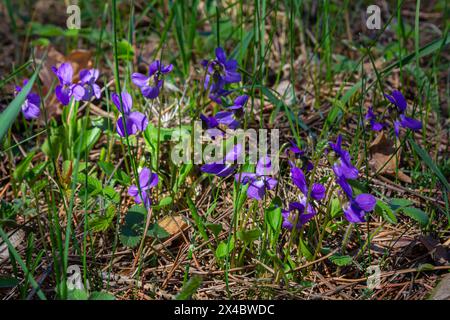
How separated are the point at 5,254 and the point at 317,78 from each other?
4.59ft

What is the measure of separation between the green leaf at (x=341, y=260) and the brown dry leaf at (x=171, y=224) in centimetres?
46

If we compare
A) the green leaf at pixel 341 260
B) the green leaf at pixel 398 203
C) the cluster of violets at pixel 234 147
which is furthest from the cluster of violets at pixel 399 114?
the green leaf at pixel 341 260

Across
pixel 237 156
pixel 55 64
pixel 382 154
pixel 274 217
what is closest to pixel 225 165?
pixel 237 156

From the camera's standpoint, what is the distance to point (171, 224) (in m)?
1.82

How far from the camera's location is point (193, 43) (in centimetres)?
267

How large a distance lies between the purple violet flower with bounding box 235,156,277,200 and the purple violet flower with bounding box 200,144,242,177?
0.05m

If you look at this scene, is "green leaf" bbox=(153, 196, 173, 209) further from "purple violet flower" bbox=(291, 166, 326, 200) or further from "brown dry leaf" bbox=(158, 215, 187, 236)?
"purple violet flower" bbox=(291, 166, 326, 200)

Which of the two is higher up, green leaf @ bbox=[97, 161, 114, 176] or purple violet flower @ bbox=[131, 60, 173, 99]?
purple violet flower @ bbox=[131, 60, 173, 99]

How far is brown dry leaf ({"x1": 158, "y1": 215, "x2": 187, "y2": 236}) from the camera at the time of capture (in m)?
1.80

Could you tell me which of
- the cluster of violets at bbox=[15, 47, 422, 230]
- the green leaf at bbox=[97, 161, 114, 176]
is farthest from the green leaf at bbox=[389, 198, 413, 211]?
the green leaf at bbox=[97, 161, 114, 176]

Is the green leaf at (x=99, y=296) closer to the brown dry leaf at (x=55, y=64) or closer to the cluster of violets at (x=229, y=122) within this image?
the cluster of violets at (x=229, y=122)
